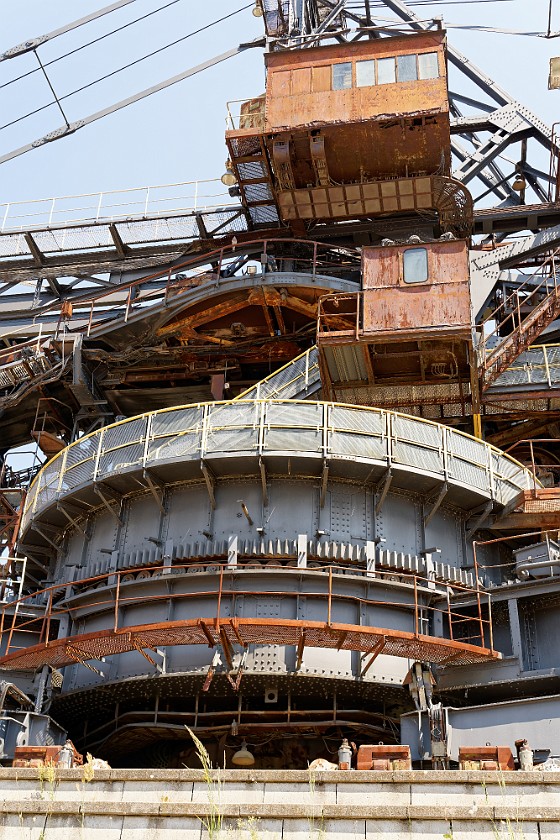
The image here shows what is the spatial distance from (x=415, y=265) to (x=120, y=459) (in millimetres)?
9425

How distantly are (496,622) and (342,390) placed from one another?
837 centimetres

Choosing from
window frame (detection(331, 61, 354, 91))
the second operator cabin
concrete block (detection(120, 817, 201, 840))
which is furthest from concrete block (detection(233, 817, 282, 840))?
window frame (detection(331, 61, 354, 91))

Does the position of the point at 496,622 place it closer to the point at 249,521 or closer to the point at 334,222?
the point at 249,521

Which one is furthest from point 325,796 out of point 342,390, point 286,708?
point 342,390

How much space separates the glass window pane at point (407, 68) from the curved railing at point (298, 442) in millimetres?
13456

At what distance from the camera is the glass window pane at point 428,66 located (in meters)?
30.8

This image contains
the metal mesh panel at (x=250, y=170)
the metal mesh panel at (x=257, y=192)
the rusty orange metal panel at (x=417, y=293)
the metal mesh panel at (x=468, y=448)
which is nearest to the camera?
the metal mesh panel at (x=468, y=448)

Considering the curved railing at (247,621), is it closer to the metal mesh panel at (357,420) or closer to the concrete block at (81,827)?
the metal mesh panel at (357,420)

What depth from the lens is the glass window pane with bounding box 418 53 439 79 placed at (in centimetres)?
3080

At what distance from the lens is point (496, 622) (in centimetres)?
2073

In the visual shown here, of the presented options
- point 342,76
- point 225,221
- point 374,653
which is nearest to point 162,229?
point 225,221

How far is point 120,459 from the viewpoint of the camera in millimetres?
22500

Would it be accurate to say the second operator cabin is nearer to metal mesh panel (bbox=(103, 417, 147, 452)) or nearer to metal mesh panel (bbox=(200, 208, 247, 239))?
metal mesh panel (bbox=(200, 208, 247, 239))

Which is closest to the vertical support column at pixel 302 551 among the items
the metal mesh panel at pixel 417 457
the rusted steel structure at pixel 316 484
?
the rusted steel structure at pixel 316 484
